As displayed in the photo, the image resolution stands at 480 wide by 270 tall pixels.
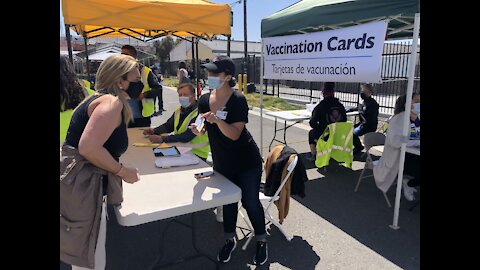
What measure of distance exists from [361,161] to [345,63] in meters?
2.46

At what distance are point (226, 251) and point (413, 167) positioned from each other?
243 cm

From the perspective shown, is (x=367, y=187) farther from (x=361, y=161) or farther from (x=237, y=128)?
(x=237, y=128)

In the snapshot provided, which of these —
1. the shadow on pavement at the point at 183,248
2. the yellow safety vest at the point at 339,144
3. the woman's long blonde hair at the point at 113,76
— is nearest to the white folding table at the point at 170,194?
the shadow on pavement at the point at 183,248

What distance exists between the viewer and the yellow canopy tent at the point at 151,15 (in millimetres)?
3586

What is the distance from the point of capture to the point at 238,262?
8.53ft

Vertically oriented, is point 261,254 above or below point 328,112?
below

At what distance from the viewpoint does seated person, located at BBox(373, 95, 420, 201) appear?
3.35m

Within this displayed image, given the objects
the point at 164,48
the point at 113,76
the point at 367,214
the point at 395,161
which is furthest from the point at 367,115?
the point at 164,48

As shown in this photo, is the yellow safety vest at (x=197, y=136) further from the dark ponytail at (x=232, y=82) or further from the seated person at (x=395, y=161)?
the seated person at (x=395, y=161)

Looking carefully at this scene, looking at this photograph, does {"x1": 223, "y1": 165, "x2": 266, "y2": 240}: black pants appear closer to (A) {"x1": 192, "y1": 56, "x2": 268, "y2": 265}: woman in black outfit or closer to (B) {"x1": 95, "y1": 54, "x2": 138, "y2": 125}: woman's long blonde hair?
(A) {"x1": 192, "y1": 56, "x2": 268, "y2": 265}: woman in black outfit

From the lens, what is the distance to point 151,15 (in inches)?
154

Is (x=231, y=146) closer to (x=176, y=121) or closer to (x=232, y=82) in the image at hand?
(x=232, y=82)

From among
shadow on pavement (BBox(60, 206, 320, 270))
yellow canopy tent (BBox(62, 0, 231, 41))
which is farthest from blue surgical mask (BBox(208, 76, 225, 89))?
yellow canopy tent (BBox(62, 0, 231, 41))

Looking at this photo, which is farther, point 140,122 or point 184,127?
point 140,122
